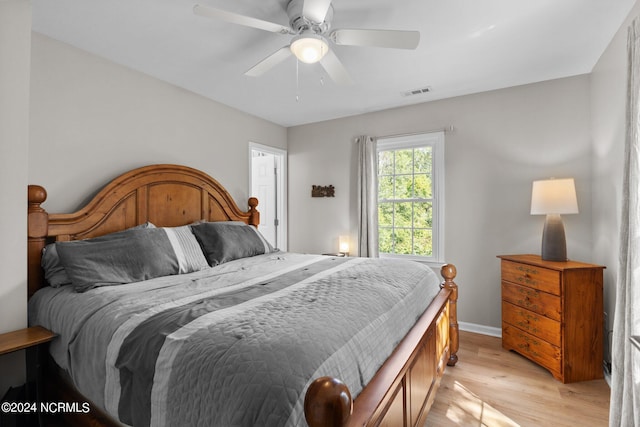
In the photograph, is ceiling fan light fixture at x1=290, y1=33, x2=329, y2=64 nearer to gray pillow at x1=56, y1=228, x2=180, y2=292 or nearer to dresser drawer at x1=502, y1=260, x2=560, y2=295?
gray pillow at x1=56, y1=228, x2=180, y2=292

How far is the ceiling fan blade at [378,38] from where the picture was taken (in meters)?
1.73

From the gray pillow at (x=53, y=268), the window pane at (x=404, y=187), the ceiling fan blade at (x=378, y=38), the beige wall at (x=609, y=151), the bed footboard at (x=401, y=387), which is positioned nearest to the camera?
the bed footboard at (x=401, y=387)

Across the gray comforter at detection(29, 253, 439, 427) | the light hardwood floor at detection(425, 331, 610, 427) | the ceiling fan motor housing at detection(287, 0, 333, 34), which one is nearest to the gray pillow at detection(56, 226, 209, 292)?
the gray comforter at detection(29, 253, 439, 427)

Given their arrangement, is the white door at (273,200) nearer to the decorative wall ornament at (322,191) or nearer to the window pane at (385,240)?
the decorative wall ornament at (322,191)

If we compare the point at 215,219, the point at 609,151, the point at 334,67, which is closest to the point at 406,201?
the point at 609,151

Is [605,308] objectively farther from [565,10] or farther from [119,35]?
[119,35]

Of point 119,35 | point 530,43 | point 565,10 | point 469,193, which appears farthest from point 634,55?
point 119,35

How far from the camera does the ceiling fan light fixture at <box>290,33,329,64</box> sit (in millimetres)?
1804

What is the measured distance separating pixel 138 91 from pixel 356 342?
2.88 m

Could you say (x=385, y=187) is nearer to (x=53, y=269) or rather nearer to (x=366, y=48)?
(x=366, y=48)

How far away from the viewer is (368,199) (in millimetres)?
3969

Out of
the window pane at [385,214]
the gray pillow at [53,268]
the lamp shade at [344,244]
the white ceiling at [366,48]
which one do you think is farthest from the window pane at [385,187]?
the gray pillow at [53,268]

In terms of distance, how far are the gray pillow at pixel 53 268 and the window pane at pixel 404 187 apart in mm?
3306

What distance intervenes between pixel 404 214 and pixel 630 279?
7.63 ft
